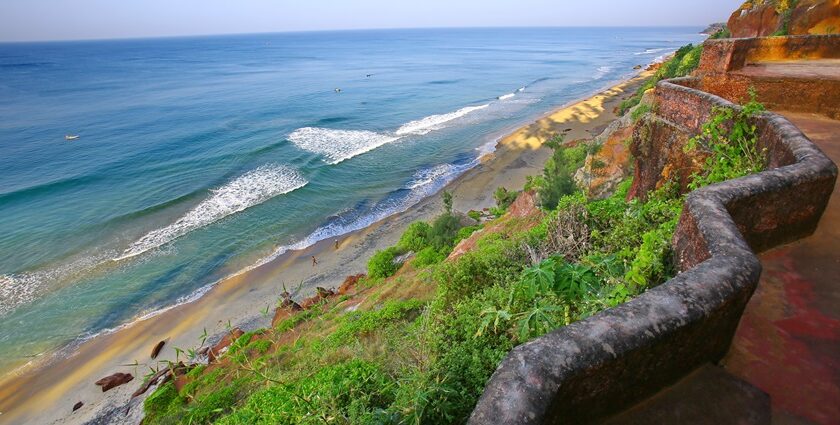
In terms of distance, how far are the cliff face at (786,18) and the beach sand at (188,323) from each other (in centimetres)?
1516

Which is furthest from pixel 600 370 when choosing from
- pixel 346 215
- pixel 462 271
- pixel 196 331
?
pixel 346 215

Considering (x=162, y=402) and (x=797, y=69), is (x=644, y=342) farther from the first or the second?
(x=162, y=402)

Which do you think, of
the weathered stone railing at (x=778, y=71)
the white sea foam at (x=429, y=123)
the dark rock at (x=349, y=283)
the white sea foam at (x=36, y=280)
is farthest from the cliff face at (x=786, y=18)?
the white sea foam at (x=36, y=280)

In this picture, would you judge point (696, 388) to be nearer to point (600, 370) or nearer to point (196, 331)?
point (600, 370)

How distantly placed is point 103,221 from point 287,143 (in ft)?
51.1

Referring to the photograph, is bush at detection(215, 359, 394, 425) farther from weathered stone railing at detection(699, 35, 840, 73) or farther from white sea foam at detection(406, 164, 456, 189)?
white sea foam at detection(406, 164, 456, 189)

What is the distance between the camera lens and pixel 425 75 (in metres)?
75.3

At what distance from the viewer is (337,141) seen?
38406 mm

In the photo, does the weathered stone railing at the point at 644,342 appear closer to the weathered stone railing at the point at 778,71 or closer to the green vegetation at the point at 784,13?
the weathered stone railing at the point at 778,71

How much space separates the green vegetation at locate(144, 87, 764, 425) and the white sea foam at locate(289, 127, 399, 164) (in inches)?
994

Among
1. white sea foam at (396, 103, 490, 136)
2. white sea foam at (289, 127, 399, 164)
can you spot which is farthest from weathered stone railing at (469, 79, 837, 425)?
white sea foam at (396, 103, 490, 136)

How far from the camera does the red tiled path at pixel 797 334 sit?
3.16 m

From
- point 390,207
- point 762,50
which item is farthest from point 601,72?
point 762,50

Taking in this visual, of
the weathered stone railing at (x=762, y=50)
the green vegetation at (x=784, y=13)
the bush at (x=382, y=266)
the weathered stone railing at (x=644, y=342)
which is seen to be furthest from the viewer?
the green vegetation at (x=784, y=13)
